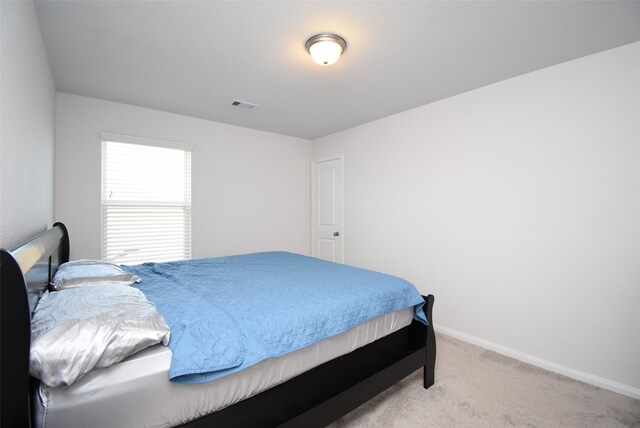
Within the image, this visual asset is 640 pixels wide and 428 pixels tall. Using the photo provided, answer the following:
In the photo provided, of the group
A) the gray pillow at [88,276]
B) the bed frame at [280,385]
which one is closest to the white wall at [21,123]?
the bed frame at [280,385]

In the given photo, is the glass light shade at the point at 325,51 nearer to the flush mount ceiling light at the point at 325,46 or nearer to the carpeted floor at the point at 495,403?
the flush mount ceiling light at the point at 325,46

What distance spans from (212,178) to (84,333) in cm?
318

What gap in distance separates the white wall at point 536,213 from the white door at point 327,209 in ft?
3.56

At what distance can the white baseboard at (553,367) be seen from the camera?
2064mm

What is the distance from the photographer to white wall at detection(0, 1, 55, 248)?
1230mm

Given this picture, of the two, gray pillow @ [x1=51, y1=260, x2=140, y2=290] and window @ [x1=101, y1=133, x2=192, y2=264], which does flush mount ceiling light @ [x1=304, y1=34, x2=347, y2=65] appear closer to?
gray pillow @ [x1=51, y1=260, x2=140, y2=290]

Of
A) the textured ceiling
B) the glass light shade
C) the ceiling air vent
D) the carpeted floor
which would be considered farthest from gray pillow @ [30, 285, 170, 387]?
the ceiling air vent

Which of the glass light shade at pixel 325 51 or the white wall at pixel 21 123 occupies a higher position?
the glass light shade at pixel 325 51

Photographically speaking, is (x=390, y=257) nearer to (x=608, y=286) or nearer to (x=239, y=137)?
(x=608, y=286)

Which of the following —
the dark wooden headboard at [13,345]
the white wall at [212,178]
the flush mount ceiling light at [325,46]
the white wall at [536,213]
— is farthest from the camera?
the white wall at [212,178]

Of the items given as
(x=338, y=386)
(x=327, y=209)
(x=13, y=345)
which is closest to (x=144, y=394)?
(x=13, y=345)

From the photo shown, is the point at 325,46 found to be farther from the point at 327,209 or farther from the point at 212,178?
the point at 327,209

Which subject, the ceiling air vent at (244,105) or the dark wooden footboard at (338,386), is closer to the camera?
the dark wooden footboard at (338,386)

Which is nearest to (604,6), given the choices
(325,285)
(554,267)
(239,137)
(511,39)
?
(511,39)
